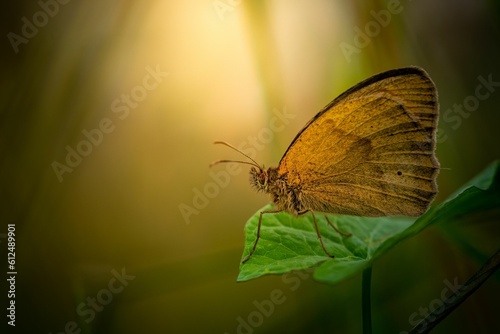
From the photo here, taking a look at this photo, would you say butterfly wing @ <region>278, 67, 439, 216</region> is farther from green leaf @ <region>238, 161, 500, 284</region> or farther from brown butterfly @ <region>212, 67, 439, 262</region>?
green leaf @ <region>238, 161, 500, 284</region>

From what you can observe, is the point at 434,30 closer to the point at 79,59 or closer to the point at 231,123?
the point at 231,123

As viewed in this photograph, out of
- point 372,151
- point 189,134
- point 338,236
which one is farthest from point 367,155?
point 189,134

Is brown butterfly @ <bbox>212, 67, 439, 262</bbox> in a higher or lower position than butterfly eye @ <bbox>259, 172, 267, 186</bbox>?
lower

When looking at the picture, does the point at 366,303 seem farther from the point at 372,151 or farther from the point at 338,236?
the point at 372,151

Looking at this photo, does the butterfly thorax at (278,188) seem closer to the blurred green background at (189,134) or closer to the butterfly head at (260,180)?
the butterfly head at (260,180)

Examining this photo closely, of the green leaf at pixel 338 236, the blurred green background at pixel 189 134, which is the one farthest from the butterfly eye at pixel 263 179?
the blurred green background at pixel 189 134

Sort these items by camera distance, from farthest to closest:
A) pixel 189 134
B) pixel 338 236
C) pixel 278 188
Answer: pixel 189 134 < pixel 278 188 < pixel 338 236

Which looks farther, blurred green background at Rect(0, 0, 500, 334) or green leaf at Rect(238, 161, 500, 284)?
blurred green background at Rect(0, 0, 500, 334)

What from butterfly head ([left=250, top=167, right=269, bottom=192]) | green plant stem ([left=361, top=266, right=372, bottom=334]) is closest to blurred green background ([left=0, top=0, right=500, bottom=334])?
butterfly head ([left=250, top=167, right=269, bottom=192])
